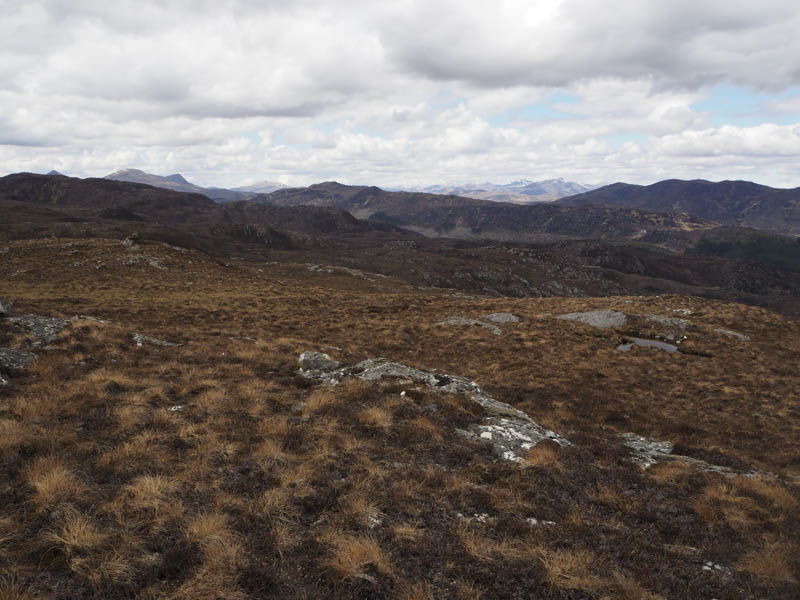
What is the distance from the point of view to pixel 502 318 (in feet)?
123

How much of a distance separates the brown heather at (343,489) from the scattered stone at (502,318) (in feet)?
48.4

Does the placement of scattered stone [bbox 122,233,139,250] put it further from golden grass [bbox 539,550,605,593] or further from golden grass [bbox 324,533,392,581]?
golden grass [bbox 539,550,605,593]

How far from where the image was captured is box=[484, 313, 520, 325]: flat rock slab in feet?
121

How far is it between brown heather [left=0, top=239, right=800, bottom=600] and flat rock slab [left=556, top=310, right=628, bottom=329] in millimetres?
14767

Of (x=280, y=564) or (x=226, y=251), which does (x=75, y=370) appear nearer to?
(x=280, y=564)

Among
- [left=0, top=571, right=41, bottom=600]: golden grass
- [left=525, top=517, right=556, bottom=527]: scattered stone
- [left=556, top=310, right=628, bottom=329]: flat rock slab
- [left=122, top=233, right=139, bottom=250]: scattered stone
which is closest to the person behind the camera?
[left=0, top=571, right=41, bottom=600]: golden grass

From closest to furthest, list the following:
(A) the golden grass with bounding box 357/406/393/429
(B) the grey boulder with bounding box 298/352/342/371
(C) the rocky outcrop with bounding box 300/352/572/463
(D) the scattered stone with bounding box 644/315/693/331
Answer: (A) the golden grass with bounding box 357/406/393/429 → (C) the rocky outcrop with bounding box 300/352/572/463 → (B) the grey boulder with bounding box 298/352/342/371 → (D) the scattered stone with bounding box 644/315/693/331

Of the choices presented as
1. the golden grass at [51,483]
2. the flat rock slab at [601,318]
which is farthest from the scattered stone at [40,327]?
the flat rock slab at [601,318]

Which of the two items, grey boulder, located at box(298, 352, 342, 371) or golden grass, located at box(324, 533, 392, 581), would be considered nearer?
golden grass, located at box(324, 533, 392, 581)

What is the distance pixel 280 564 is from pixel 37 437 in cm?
740

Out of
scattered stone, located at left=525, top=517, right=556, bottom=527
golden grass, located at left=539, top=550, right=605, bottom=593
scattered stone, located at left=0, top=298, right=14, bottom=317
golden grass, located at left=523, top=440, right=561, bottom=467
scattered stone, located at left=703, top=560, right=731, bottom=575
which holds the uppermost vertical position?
scattered stone, located at left=0, top=298, right=14, bottom=317

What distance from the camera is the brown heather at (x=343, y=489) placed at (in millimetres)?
6301

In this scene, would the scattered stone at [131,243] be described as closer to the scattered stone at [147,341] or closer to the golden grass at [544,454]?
the scattered stone at [147,341]

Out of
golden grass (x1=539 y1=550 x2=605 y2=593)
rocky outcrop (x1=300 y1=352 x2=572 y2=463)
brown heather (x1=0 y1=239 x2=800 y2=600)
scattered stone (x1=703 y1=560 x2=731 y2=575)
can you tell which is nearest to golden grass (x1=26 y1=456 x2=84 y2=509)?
brown heather (x1=0 y1=239 x2=800 y2=600)
